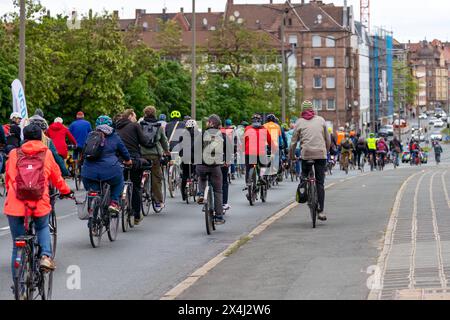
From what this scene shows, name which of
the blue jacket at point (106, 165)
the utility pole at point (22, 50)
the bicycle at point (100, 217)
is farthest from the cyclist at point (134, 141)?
the utility pole at point (22, 50)

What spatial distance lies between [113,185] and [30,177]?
239 inches

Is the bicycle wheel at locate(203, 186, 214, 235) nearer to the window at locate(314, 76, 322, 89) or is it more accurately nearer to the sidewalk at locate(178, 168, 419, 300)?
the sidewalk at locate(178, 168, 419, 300)

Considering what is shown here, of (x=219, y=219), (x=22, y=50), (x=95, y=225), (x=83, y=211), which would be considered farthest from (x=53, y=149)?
(x=22, y=50)

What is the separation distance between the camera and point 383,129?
547 feet

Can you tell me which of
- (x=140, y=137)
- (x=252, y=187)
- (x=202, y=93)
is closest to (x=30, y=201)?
(x=140, y=137)

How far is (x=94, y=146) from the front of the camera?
16.2 metres

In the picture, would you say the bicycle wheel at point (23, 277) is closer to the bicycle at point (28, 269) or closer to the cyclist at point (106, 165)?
the bicycle at point (28, 269)

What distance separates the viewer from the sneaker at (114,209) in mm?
16547

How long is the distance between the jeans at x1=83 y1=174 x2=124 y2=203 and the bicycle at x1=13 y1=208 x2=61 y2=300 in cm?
550

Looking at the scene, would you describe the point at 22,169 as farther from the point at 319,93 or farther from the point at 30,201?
the point at 319,93

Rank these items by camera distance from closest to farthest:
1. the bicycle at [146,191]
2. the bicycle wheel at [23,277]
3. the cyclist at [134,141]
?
the bicycle wheel at [23,277] → the cyclist at [134,141] → the bicycle at [146,191]

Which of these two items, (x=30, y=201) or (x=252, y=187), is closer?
(x=30, y=201)

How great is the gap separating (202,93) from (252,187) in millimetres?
61095

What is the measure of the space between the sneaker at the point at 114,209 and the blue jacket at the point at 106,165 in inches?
16.3
